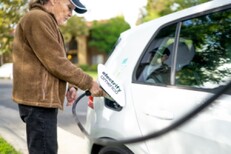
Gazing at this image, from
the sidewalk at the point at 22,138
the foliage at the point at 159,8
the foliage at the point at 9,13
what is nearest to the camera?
the sidewalk at the point at 22,138

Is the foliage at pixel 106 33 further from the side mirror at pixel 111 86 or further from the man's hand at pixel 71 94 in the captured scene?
the side mirror at pixel 111 86

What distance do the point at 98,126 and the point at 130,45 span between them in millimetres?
679

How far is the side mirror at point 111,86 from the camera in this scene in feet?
7.68

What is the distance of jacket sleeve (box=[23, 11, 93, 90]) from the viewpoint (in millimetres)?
2174

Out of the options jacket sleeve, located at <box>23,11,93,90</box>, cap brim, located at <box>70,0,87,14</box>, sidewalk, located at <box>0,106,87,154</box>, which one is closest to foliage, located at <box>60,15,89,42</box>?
sidewalk, located at <box>0,106,87,154</box>

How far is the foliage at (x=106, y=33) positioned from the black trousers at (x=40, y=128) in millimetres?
49709

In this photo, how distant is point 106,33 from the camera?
5222 centimetres

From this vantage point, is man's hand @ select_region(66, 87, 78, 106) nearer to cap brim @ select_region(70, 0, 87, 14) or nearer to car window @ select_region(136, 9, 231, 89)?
car window @ select_region(136, 9, 231, 89)

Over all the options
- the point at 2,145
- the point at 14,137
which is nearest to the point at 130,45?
the point at 2,145

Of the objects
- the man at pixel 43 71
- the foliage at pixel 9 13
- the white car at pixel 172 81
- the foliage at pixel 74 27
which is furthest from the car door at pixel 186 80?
the foliage at pixel 74 27

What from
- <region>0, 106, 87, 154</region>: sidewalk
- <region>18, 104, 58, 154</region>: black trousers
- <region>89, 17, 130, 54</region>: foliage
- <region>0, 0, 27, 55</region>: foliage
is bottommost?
<region>0, 106, 87, 154</region>: sidewalk

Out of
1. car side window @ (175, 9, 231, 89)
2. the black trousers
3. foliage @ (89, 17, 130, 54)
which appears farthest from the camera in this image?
foliage @ (89, 17, 130, 54)

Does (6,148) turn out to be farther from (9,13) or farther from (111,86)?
(9,13)

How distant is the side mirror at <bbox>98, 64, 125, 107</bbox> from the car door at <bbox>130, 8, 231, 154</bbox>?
3.4 inches
